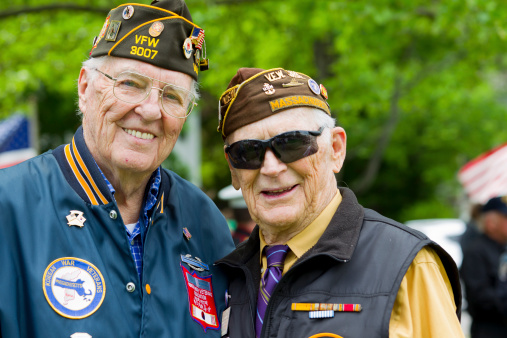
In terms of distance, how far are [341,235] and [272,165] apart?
0.43 m

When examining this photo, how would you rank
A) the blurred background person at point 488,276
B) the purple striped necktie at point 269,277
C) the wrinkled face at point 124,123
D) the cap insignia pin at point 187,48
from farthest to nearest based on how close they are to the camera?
the blurred background person at point 488,276 < the cap insignia pin at point 187,48 < the wrinkled face at point 124,123 < the purple striped necktie at point 269,277

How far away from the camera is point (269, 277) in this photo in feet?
9.20

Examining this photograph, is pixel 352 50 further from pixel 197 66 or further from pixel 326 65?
pixel 197 66

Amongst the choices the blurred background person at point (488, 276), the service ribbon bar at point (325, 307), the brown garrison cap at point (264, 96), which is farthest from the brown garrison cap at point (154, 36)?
the blurred background person at point (488, 276)

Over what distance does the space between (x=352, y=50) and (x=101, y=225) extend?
6.69 metres

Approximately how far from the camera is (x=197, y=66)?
10.2 ft

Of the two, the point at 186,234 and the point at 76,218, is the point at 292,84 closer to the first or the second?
the point at 186,234

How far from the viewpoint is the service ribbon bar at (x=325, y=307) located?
2.47m

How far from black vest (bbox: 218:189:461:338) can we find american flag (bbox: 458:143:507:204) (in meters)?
4.43

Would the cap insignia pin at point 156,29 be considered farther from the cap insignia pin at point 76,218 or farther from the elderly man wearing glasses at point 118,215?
the cap insignia pin at point 76,218

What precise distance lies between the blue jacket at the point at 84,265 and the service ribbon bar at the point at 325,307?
1.78ft

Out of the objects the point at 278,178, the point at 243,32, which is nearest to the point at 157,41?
the point at 278,178

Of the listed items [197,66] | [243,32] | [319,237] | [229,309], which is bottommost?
[229,309]

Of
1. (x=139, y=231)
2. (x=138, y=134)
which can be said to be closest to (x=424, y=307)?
(x=139, y=231)
